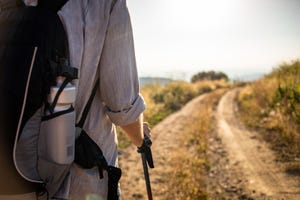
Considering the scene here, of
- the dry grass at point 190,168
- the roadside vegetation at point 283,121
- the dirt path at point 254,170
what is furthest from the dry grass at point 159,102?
the roadside vegetation at point 283,121

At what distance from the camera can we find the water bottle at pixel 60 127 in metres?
0.88

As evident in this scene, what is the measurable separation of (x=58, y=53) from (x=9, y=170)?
0.39m

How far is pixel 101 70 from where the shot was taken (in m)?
1.04

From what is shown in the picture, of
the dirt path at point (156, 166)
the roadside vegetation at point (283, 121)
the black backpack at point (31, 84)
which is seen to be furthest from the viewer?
the roadside vegetation at point (283, 121)

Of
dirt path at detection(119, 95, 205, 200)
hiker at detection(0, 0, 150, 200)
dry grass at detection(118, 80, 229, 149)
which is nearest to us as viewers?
hiker at detection(0, 0, 150, 200)

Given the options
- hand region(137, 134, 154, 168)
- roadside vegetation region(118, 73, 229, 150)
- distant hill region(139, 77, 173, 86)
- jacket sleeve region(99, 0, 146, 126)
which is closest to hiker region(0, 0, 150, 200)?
jacket sleeve region(99, 0, 146, 126)

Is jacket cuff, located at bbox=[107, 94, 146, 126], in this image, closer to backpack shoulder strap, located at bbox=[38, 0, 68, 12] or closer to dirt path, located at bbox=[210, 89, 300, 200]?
backpack shoulder strap, located at bbox=[38, 0, 68, 12]

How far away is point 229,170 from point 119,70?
395cm

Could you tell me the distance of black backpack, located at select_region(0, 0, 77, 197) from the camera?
0.80 m

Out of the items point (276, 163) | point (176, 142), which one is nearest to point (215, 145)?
point (176, 142)

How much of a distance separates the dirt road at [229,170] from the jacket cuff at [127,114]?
1.84 meters

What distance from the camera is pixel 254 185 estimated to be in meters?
3.84

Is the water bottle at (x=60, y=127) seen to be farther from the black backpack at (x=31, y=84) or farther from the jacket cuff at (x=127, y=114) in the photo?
the jacket cuff at (x=127, y=114)

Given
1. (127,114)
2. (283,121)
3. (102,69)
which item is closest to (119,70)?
(102,69)
